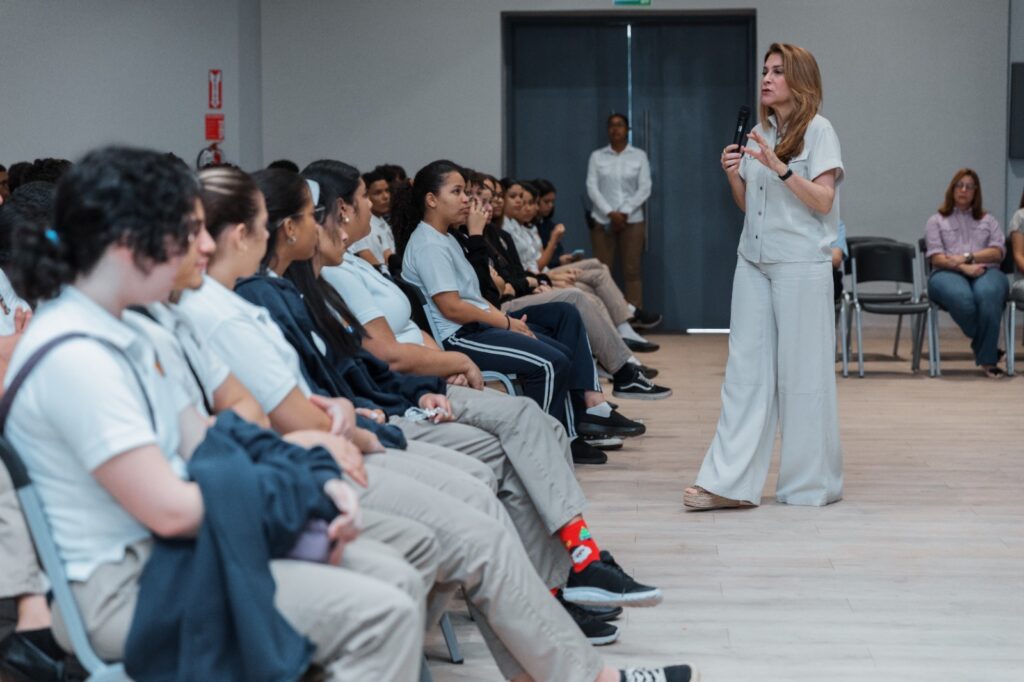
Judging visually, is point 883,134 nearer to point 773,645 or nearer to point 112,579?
point 773,645

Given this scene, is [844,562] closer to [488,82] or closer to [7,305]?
[7,305]

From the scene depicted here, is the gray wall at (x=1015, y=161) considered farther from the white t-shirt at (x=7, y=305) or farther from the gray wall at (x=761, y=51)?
the white t-shirt at (x=7, y=305)

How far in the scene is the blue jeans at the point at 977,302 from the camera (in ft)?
25.8

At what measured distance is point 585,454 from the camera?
5.22 metres

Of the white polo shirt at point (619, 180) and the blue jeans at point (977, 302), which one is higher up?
the white polo shirt at point (619, 180)

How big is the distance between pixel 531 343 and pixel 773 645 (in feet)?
6.32

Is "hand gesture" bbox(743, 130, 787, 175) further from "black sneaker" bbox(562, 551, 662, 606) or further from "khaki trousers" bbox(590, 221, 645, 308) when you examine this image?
"khaki trousers" bbox(590, 221, 645, 308)

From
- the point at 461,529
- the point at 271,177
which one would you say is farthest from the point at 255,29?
the point at 461,529

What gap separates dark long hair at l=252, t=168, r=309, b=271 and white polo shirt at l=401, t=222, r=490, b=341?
1.80 meters

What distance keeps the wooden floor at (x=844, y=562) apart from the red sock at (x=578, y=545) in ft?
0.70

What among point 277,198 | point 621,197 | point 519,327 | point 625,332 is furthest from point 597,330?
point 621,197

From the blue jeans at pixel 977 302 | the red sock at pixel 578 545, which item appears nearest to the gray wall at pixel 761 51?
the blue jeans at pixel 977 302

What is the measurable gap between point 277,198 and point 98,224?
109 centimetres

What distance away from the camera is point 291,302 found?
2.80 meters
